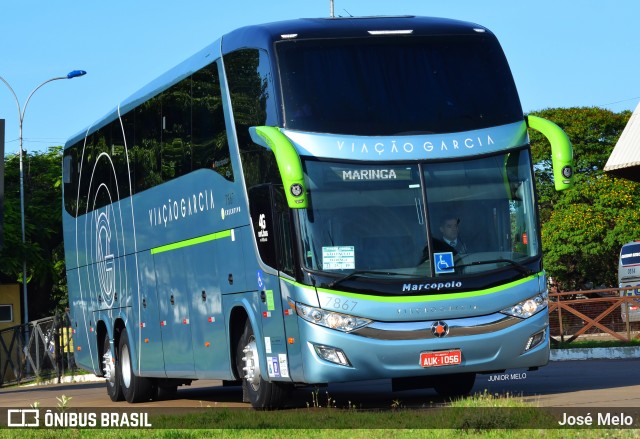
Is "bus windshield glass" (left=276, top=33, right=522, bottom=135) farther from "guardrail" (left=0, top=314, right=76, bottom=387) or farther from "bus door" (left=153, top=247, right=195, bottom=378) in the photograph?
"guardrail" (left=0, top=314, right=76, bottom=387)

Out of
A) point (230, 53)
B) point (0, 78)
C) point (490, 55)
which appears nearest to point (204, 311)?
point (230, 53)

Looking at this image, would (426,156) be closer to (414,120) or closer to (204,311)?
(414,120)

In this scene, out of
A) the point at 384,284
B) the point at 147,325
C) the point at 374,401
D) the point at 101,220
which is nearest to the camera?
the point at 384,284

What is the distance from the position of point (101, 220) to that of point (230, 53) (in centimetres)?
727

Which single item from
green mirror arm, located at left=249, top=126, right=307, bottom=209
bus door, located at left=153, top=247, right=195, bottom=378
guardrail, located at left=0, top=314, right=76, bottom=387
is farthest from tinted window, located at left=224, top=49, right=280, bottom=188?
guardrail, located at left=0, top=314, right=76, bottom=387

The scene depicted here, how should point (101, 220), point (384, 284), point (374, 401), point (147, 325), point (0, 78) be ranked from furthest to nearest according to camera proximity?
point (0, 78), point (101, 220), point (147, 325), point (374, 401), point (384, 284)

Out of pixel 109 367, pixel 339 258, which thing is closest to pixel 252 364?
pixel 339 258

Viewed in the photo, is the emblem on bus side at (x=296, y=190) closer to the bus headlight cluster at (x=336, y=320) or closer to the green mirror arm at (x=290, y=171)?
the green mirror arm at (x=290, y=171)

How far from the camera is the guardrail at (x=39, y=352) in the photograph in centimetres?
4000

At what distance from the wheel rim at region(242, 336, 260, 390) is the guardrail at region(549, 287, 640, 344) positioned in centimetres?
1356

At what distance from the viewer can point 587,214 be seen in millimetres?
71312

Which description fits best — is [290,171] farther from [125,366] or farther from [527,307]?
[125,366]

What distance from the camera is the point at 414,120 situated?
15477mm

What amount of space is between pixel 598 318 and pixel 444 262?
15.3 m
